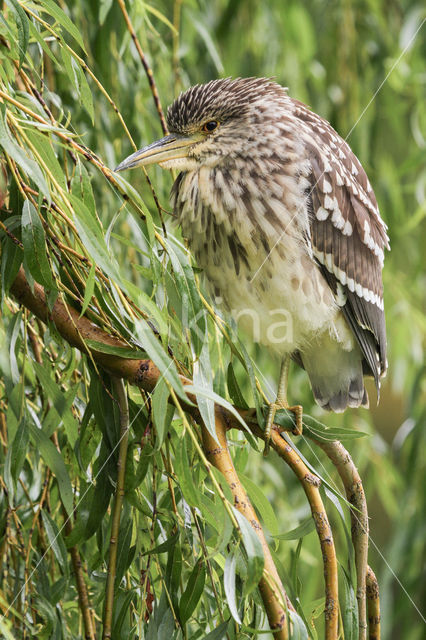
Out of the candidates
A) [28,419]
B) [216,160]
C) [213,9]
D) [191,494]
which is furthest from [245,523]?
[213,9]

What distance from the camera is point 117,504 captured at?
1062mm

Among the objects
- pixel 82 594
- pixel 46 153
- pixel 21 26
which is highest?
pixel 21 26

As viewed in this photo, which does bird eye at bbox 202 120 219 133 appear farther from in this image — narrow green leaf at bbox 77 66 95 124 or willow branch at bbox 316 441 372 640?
willow branch at bbox 316 441 372 640

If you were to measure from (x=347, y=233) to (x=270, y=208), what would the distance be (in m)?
0.26

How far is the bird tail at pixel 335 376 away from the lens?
1.88 m

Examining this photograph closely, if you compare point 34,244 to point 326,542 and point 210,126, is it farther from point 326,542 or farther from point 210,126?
point 210,126

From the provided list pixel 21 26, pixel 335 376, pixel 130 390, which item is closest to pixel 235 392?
pixel 130 390

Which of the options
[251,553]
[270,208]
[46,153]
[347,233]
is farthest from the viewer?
[347,233]

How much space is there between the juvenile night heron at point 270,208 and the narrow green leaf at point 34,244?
0.44 m

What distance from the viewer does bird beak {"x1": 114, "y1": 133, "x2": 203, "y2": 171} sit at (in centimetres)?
145

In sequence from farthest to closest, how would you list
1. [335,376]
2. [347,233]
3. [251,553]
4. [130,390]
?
1. [335,376]
2. [347,233]
3. [130,390]
4. [251,553]

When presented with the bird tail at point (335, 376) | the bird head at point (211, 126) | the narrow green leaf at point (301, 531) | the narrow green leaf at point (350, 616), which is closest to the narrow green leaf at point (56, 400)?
the narrow green leaf at point (301, 531)

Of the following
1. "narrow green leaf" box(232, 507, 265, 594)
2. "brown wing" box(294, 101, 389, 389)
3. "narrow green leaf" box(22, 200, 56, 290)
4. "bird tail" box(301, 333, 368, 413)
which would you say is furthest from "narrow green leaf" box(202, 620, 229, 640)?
"bird tail" box(301, 333, 368, 413)

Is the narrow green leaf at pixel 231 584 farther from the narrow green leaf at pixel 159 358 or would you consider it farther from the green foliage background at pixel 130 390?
the narrow green leaf at pixel 159 358
